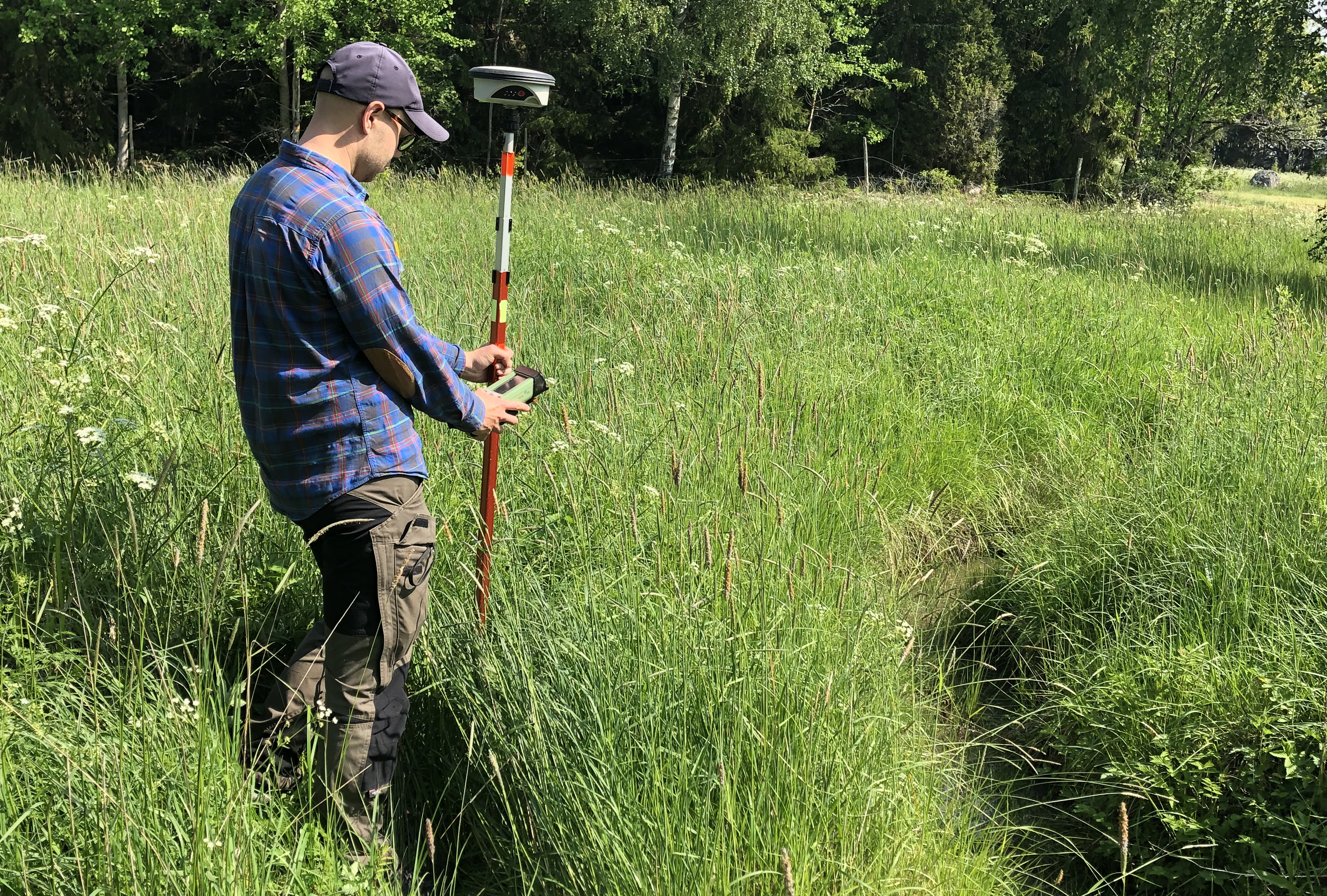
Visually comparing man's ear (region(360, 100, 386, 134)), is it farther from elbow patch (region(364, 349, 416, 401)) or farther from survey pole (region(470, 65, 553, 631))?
elbow patch (region(364, 349, 416, 401))

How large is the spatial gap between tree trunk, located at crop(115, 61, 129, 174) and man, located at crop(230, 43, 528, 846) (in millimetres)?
22991

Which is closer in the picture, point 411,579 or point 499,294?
point 411,579

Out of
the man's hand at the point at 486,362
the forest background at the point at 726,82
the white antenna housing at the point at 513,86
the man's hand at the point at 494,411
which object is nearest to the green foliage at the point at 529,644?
the man's hand at the point at 494,411

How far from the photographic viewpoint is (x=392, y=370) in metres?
2.28

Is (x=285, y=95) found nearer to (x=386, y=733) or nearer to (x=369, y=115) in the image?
(x=369, y=115)

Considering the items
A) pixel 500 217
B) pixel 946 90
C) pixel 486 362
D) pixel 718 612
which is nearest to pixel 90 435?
pixel 486 362

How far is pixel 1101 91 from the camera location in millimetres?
27219

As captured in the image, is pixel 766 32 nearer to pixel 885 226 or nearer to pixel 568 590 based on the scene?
pixel 885 226

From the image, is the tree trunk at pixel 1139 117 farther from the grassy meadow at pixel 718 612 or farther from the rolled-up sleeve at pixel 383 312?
the rolled-up sleeve at pixel 383 312

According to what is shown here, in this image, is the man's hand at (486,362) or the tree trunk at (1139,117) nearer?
the man's hand at (486,362)

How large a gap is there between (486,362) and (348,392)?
1.88ft

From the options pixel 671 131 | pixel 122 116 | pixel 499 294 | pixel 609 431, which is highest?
pixel 671 131

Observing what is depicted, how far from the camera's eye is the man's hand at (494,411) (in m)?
2.47

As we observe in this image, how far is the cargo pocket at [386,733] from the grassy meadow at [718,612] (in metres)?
0.14
